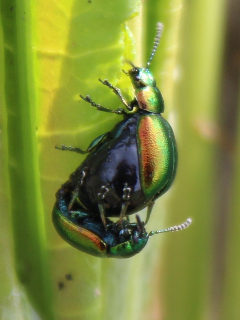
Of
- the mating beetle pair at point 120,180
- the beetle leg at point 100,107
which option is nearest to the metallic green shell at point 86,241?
the mating beetle pair at point 120,180

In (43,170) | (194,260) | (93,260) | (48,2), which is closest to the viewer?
(48,2)

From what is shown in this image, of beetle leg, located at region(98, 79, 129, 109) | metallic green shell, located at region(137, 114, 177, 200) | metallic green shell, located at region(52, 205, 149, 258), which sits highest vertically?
beetle leg, located at region(98, 79, 129, 109)

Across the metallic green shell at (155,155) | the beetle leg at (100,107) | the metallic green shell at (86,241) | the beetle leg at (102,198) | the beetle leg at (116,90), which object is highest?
the beetle leg at (116,90)

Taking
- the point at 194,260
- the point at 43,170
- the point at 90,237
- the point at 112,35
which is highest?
the point at 112,35

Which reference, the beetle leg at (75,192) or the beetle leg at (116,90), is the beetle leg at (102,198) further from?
the beetle leg at (116,90)

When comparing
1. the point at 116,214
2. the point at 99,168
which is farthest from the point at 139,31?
the point at 116,214

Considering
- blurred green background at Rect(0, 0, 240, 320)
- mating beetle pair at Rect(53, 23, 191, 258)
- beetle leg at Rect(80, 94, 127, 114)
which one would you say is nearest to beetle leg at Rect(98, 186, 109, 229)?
mating beetle pair at Rect(53, 23, 191, 258)

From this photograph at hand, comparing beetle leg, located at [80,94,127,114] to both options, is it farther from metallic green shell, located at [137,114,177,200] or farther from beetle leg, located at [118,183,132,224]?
beetle leg, located at [118,183,132,224]

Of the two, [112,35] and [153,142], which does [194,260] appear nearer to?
[153,142]
